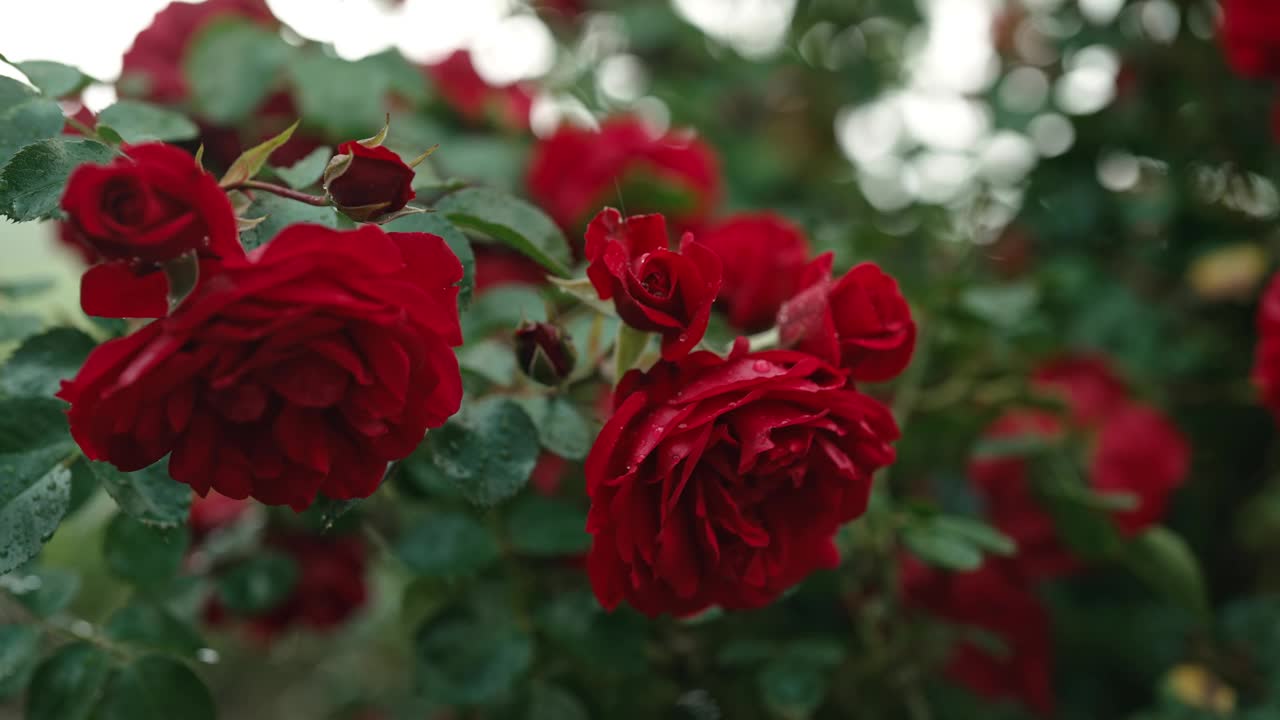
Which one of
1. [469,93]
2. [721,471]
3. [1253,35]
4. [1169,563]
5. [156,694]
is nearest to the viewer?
[721,471]

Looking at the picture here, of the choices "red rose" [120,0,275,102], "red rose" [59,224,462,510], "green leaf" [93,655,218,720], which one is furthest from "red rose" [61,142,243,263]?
"red rose" [120,0,275,102]

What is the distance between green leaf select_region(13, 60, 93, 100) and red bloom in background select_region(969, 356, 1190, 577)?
90 centimetres

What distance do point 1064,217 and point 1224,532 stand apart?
484mm

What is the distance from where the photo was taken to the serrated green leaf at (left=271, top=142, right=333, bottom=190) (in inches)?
21.6

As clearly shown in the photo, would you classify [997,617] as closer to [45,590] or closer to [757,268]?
[757,268]

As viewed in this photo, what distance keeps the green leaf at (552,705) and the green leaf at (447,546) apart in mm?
103

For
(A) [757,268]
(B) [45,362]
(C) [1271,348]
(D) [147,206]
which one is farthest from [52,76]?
(C) [1271,348]

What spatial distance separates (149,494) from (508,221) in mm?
242

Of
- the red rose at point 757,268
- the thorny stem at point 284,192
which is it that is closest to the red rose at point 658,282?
the thorny stem at point 284,192

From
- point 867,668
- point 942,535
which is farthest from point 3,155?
point 867,668

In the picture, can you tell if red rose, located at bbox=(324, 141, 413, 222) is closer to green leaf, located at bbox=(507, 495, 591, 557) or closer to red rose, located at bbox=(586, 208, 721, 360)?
red rose, located at bbox=(586, 208, 721, 360)

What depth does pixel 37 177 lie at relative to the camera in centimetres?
47

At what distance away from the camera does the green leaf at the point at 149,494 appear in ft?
1.65

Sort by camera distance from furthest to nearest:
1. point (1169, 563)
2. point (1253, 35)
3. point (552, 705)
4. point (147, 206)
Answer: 1. point (1253, 35)
2. point (1169, 563)
3. point (552, 705)
4. point (147, 206)
